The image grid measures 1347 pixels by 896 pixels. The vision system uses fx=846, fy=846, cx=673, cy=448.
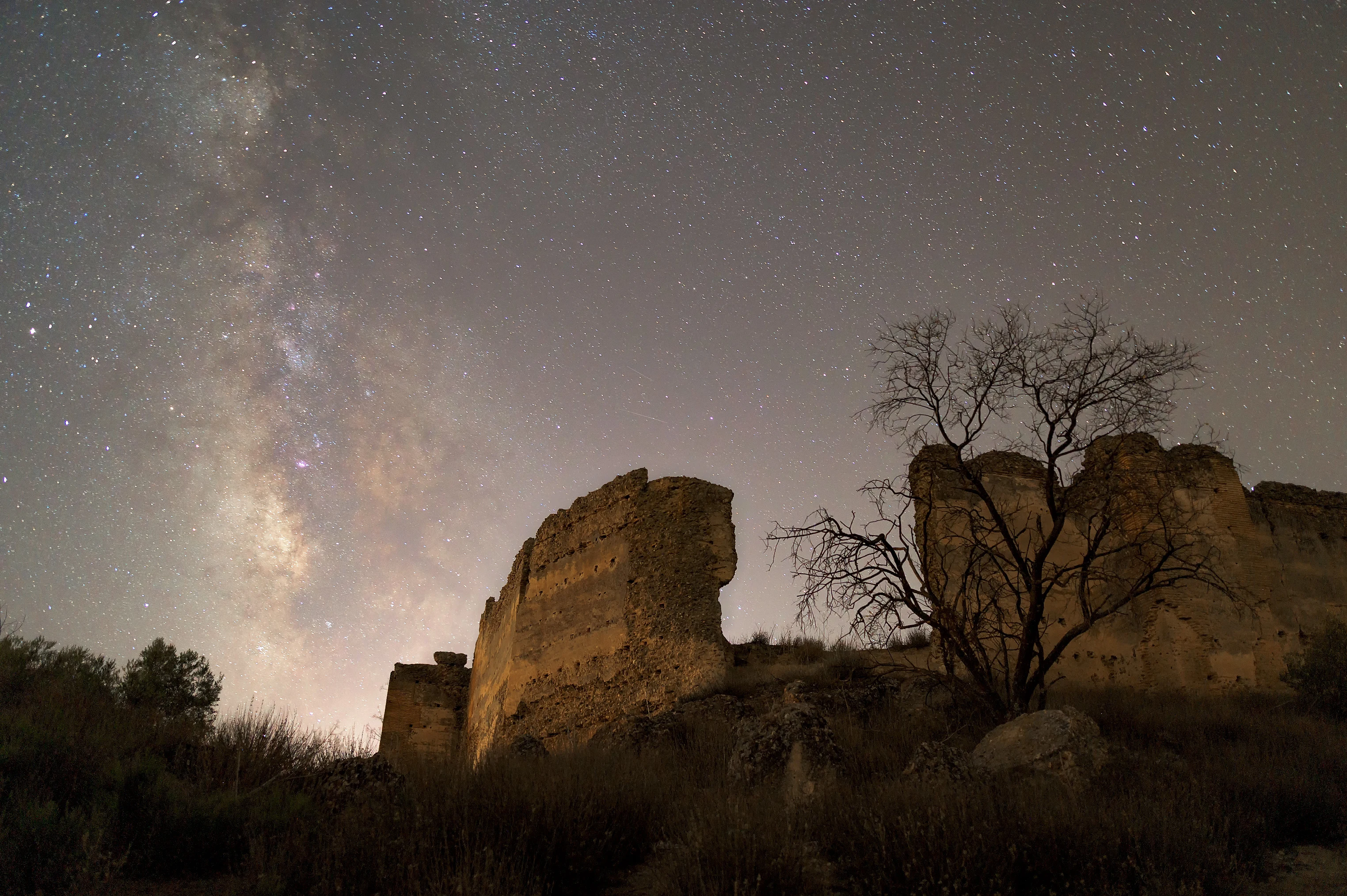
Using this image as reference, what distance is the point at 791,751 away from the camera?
6824 mm

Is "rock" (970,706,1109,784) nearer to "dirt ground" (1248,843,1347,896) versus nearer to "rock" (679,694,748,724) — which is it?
"dirt ground" (1248,843,1347,896)

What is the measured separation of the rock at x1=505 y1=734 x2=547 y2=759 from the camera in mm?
8273

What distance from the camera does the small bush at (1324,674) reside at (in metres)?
11.2

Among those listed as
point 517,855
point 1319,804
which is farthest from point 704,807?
point 1319,804

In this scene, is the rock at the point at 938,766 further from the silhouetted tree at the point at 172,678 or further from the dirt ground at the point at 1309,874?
the silhouetted tree at the point at 172,678

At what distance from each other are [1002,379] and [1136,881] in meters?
6.49

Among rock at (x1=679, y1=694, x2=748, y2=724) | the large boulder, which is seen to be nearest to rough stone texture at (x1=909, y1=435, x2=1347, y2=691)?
rock at (x1=679, y1=694, x2=748, y2=724)

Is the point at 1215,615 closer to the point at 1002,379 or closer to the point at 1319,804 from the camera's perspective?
the point at 1002,379

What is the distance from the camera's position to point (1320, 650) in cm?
1220

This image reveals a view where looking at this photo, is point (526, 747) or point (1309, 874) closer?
point (1309, 874)

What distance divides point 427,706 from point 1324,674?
1640cm

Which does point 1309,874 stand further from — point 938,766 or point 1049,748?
point 938,766

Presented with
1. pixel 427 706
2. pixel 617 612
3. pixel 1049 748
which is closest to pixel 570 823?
pixel 1049 748

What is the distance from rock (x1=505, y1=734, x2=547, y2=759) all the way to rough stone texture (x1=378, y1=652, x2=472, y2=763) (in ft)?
32.5
